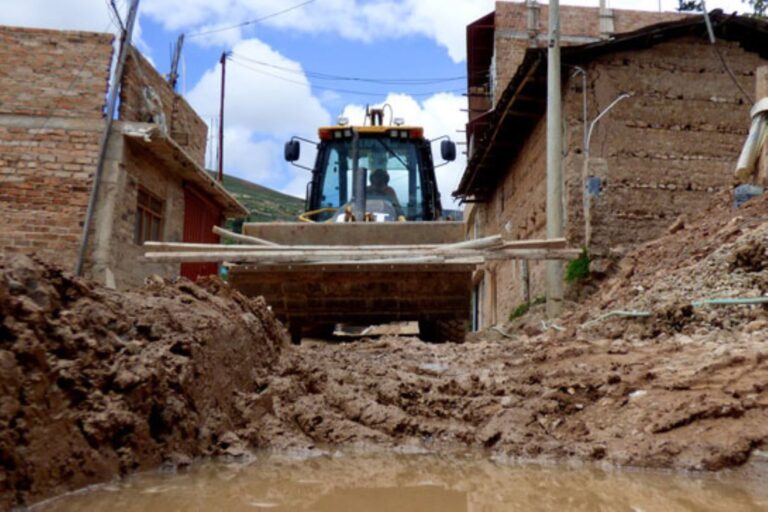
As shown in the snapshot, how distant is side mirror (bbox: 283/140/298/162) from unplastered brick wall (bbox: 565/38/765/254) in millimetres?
4275

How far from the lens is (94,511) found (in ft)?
7.09

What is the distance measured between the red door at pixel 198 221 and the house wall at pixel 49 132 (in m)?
3.26

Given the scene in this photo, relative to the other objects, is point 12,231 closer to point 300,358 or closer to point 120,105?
point 120,105

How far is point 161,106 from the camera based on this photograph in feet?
39.1

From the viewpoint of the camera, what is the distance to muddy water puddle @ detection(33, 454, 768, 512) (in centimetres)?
232

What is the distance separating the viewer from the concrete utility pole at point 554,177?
348 inches

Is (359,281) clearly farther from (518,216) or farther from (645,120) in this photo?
(518,216)

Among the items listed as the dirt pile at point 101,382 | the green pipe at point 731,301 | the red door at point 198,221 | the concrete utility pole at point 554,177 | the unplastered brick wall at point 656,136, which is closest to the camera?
the dirt pile at point 101,382

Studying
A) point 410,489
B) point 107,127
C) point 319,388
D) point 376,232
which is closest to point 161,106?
point 107,127

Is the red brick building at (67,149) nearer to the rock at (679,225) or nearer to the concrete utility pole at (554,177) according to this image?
the concrete utility pole at (554,177)

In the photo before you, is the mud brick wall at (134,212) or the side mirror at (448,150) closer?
the side mirror at (448,150)

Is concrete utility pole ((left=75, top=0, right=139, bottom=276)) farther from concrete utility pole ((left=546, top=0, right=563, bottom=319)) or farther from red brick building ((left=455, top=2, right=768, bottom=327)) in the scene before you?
concrete utility pole ((left=546, top=0, right=563, bottom=319))

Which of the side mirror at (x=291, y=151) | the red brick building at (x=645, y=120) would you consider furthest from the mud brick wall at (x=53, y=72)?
the red brick building at (x=645, y=120)

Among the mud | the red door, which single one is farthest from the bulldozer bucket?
the red door
